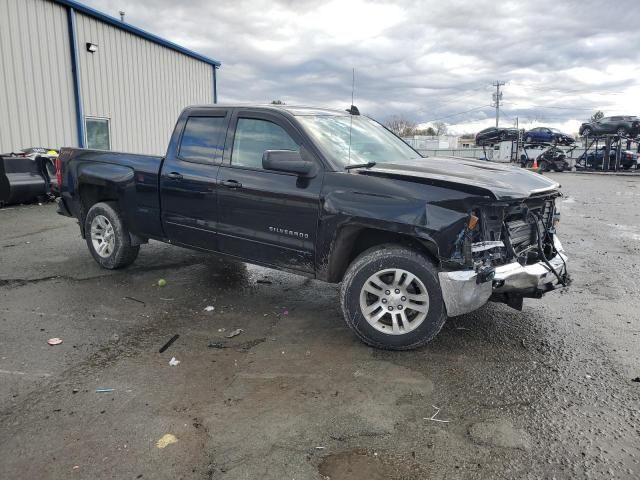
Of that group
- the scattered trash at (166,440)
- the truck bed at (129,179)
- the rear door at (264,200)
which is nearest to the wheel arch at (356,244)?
the rear door at (264,200)

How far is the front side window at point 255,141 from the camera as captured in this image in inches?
174

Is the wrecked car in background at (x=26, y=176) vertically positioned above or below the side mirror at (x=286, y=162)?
below

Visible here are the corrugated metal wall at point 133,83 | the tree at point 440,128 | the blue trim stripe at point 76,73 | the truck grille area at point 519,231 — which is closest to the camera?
the truck grille area at point 519,231

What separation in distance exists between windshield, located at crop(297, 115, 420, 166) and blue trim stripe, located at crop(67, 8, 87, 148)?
11.6 metres

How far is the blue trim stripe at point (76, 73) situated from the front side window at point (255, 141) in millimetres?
11460

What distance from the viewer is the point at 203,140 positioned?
4945 millimetres

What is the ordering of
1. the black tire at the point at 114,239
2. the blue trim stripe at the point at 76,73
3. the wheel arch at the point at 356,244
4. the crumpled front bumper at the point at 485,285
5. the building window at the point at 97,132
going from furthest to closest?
1. the building window at the point at 97,132
2. the blue trim stripe at the point at 76,73
3. the black tire at the point at 114,239
4. the wheel arch at the point at 356,244
5. the crumpled front bumper at the point at 485,285

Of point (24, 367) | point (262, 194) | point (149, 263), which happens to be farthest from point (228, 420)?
point (149, 263)

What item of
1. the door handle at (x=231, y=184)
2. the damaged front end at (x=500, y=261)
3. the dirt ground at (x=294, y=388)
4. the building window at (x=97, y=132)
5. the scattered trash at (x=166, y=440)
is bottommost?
the scattered trash at (x=166, y=440)

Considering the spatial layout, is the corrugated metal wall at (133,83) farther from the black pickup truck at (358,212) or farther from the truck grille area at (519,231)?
the truck grille area at (519,231)

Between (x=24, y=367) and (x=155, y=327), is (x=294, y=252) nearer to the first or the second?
(x=155, y=327)

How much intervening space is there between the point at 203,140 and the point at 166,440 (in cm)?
309

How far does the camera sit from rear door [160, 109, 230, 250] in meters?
4.79

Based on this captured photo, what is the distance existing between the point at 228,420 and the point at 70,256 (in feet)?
16.2
